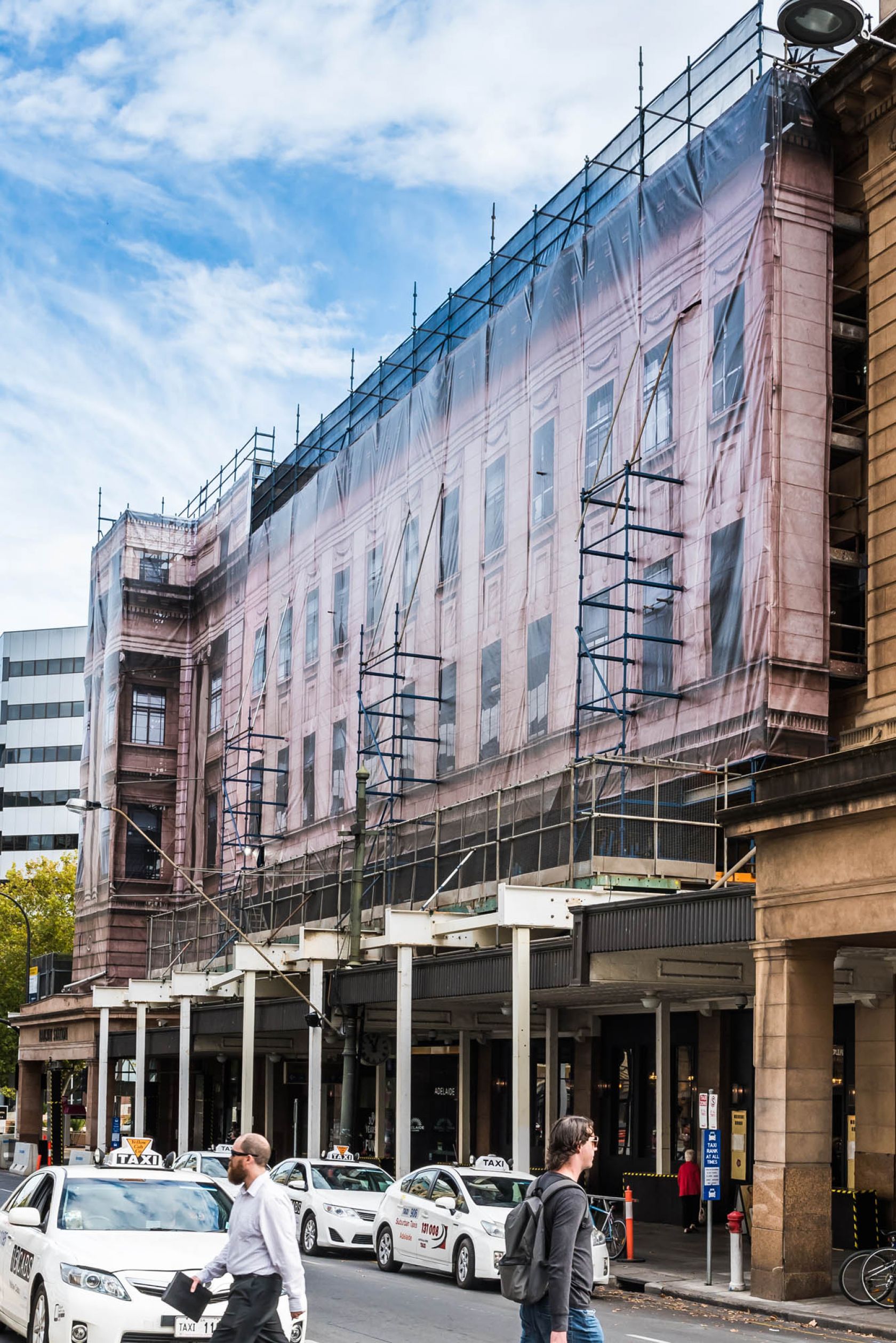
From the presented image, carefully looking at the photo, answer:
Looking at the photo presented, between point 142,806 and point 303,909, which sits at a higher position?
point 142,806

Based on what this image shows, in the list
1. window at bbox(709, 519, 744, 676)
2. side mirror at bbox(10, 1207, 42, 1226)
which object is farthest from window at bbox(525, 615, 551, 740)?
side mirror at bbox(10, 1207, 42, 1226)

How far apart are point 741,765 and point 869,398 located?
6.59 metres

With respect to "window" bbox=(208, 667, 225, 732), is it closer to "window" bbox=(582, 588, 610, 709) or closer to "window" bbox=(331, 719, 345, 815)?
"window" bbox=(331, 719, 345, 815)

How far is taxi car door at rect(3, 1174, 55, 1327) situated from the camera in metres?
12.5

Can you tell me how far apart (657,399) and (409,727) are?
12.5 m

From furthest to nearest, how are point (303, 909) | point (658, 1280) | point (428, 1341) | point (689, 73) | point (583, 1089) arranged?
point (303, 909) → point (583, 1089) → point (689, 73) → point (658, 1280) → point (428, 1341)

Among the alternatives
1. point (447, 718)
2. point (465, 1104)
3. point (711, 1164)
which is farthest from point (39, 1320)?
point (465, 1104)

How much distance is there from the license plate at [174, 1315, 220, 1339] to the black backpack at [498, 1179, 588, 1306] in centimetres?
397

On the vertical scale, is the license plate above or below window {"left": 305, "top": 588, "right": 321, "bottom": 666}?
below

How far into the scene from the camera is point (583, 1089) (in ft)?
119

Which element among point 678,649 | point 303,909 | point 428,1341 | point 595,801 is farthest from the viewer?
point 303,909

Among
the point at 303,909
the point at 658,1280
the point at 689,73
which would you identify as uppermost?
the point at 689,73

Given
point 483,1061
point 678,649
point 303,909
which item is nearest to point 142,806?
point 303,909

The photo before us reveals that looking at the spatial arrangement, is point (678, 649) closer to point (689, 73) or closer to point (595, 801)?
point (595, 801)
